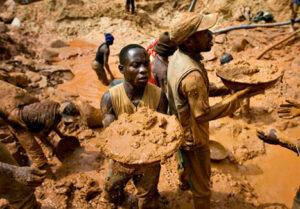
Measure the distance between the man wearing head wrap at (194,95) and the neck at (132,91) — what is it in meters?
0.28

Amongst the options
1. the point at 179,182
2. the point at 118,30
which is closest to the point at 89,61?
the point at 118,30

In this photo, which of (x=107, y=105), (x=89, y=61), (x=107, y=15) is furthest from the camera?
(x=107, y=15)

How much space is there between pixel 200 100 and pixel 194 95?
0.21 feet

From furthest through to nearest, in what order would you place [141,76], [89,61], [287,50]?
[89,61] → [287,50] → [141,76]

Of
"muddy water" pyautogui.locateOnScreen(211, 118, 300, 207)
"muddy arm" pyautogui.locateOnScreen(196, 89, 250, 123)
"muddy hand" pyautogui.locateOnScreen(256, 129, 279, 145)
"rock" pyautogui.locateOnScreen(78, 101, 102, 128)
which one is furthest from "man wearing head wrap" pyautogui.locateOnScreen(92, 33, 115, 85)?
"muddy hand" pyautogui.locateOnScreen(256, 129, 279, 145)

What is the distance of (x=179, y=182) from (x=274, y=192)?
4.17ft

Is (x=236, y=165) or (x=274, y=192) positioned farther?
(x=236, y=165)

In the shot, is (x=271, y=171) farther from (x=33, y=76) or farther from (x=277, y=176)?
(x=33, y=76)

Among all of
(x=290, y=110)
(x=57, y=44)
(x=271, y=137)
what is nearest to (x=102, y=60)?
(x=57, y=44)

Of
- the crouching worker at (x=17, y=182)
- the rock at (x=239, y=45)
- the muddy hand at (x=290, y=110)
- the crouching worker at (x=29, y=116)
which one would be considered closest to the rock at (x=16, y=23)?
the crouching worker at (x=29, y=116)

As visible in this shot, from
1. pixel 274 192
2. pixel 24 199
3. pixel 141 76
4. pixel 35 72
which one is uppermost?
pixel 141 76

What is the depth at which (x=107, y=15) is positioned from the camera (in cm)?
974

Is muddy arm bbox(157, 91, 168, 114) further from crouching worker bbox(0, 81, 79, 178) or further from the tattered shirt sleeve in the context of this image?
crouching worker bbox(0, 81, 79, 178)

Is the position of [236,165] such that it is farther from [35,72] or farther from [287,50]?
[35,72]
